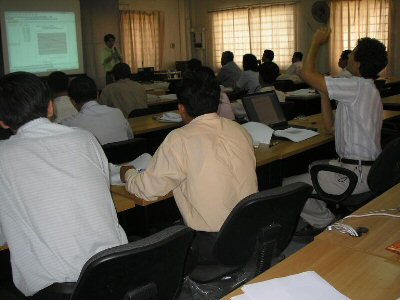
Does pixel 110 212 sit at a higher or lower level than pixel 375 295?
higher

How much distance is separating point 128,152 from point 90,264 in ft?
6.20

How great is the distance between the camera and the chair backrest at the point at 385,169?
2.39 m

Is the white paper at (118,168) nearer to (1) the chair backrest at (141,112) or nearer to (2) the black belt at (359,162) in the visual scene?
(2) the black belt at (359,162)

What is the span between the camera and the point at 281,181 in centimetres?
323

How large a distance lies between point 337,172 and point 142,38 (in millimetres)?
9135

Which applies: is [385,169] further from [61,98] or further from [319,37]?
[61,98]

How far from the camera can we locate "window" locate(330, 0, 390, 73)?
30.9ft

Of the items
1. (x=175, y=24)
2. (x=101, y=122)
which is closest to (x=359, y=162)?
(x=101, y=122)

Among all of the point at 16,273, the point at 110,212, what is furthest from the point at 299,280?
the point at 16,273

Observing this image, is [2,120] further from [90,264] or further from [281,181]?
[281,181]

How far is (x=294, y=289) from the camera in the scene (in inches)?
50.4

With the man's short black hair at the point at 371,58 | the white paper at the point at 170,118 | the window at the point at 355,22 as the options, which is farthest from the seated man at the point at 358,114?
the window at the point at 355,22

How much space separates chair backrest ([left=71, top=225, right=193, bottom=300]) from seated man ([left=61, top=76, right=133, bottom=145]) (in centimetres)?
215

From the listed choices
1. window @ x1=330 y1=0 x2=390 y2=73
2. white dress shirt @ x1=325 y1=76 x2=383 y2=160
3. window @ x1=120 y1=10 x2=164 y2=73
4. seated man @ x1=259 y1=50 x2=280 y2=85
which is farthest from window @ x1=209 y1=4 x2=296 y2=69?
white dress shirt @ x1=325 y1=76 x2=383 y2=160
